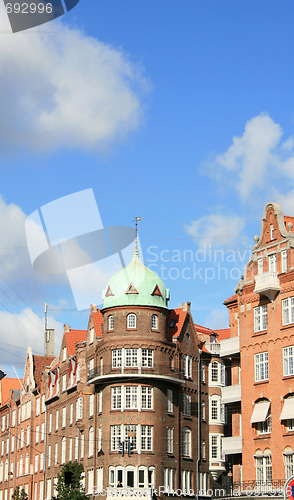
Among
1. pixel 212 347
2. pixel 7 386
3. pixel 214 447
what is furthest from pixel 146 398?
pixel 7 386

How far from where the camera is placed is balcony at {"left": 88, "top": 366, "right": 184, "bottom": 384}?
2594 inches

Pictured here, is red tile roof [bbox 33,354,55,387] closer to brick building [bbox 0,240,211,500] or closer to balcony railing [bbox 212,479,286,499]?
brick building [bbox 0,240,211,500]

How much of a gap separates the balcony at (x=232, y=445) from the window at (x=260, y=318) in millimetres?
7932

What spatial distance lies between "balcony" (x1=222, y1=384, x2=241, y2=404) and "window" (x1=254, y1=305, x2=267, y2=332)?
482 centimetres

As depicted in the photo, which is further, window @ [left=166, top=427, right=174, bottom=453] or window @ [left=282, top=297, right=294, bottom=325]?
window @ [left=166, top=427, right=174, bottom=453]

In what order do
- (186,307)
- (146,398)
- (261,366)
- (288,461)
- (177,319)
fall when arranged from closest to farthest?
1. (288,461)
2. (261,366)
3. (146,398)
4. (177,319)
5. (186,307)

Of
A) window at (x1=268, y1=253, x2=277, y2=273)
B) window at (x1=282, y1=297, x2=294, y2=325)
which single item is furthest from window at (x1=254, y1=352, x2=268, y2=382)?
window at (x1=268, y1=253, x2=277, y2=273)

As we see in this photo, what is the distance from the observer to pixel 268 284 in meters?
56.5

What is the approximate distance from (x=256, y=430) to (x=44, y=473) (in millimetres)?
35294

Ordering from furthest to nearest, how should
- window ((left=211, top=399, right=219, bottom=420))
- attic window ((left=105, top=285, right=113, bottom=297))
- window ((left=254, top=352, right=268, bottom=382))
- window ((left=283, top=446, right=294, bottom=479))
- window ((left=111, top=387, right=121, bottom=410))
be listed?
window ((left=211, top=399, right=219, bottom=420)) < attic window ((left=105, top=285, right=113, bottom=297)) < window ((left=111, top=387, right=121, bottom=410)) < window ((left=254, top=352, right=268, bottom=382)) < window ((left=283, top=446, right=294, bottom=479))

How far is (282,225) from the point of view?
5791 cm

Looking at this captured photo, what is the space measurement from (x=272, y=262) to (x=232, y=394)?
1033 centimetres

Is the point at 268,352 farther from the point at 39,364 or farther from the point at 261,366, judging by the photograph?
the point at 39,364

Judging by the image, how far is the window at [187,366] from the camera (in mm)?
71375
